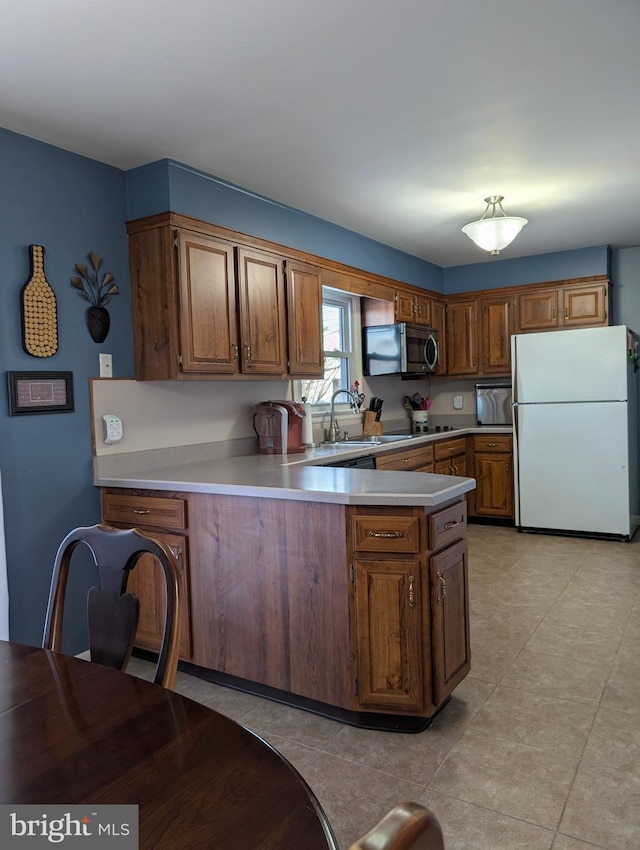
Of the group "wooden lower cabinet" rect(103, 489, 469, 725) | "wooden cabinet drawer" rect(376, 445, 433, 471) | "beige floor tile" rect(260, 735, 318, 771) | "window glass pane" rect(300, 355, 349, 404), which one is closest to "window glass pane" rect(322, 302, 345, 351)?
"window glass pane" rect(300, 355, 349, 404)

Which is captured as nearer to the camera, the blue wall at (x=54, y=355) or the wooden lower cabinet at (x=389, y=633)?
the wooden lower cabinet at (x=389, y=633)

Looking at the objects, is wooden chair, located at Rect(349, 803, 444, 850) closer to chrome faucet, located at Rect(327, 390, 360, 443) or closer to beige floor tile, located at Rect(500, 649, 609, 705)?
beige floor tile, located at Rect(500, 649, 609, 705)

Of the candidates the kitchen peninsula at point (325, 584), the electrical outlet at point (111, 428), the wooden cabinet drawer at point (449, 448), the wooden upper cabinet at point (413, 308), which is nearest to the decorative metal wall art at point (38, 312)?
the electrical outlet at point (111, 428)

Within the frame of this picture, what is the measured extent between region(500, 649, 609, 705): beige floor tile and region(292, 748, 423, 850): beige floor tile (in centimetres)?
85

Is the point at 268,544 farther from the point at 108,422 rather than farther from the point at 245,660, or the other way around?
the point at 108,422

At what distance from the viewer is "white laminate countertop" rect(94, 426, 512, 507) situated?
2.21 metres

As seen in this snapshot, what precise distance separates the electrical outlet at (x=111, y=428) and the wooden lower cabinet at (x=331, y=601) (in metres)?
0.58

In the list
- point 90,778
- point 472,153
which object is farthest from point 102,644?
point 472,153

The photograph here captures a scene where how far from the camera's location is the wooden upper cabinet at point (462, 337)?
18.9 feet

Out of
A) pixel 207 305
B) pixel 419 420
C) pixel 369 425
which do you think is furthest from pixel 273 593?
pixel 419 420

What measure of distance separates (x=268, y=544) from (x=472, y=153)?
7.05 ft

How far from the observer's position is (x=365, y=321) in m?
5.14

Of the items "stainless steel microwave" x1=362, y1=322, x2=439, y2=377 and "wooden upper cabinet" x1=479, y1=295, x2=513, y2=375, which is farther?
"wooden upper cabinet" x1=479, y1=295, x2=513, y2=375

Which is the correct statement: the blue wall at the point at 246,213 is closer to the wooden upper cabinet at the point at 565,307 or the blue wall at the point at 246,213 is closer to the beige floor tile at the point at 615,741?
the wooden upper cabinet at the point at 565,307
